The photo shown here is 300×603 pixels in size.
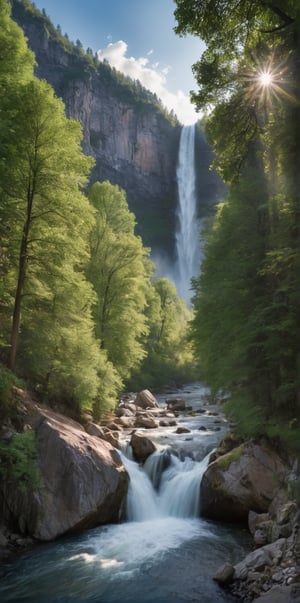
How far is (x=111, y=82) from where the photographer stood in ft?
395

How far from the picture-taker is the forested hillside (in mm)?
7844

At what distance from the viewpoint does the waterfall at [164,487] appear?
1219cm

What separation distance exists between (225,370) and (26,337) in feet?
20.7

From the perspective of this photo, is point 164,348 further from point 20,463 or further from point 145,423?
point 20,463

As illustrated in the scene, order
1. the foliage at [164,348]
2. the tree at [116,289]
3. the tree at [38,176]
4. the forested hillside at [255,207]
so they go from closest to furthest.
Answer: the forested hillside at [255,207]
the tree at [38,176]
the tree at [116,289]
the foliage at [164,348]

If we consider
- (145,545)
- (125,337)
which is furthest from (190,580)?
(125,337)

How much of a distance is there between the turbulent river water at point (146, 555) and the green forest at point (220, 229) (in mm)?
2881

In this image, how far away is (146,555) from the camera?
9328mm

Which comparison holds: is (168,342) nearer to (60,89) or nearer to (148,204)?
(148,204)

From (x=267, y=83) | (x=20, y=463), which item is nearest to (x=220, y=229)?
(x=267, y=83)

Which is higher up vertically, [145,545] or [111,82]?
[111,82]

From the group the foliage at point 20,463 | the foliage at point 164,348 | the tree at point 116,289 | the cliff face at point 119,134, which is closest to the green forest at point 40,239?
the foliage at point 20,463

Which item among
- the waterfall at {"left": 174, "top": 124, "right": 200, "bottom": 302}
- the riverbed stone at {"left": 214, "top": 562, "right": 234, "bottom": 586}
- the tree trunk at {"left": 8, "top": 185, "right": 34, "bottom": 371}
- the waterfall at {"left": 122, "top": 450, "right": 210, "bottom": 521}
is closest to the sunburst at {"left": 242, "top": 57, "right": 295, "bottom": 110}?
the tree trunk at {"left": 8, "top": 185, "right": 34, "bottom": 371}

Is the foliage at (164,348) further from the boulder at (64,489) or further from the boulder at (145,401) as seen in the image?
the boulder at (64,489)
